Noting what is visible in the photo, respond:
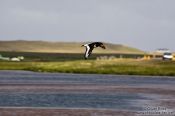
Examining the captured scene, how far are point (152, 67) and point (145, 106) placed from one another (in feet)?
224

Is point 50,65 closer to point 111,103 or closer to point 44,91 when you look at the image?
point 44,91

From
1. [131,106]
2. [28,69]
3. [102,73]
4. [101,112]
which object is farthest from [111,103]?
[28,69]

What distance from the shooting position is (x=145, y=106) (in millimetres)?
52656

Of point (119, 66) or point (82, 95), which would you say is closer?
point (82, 95)

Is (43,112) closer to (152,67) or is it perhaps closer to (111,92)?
(111,92)

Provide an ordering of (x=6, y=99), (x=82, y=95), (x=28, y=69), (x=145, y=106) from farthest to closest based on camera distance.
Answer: (x=28, y=69), (x=82, y=95), (x=6, y=99), (x=145, y=106)

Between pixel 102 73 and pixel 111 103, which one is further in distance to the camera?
pixel 102 73

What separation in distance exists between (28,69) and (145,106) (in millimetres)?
80440

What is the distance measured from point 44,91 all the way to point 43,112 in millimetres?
22283

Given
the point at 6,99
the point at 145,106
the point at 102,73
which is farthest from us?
the point at 102,73

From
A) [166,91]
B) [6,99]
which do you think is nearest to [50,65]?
[166,91]

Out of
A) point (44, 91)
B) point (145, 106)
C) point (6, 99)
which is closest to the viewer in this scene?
point (145, 106)

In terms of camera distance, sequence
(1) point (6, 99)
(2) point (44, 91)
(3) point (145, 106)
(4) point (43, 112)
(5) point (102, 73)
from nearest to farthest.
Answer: (4) point (43, 112) < (3) point (145, 106) < (1) point (6, 99) < (2) point (44, 91) < (5) point (102, 73)

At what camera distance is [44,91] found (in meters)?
69.3
